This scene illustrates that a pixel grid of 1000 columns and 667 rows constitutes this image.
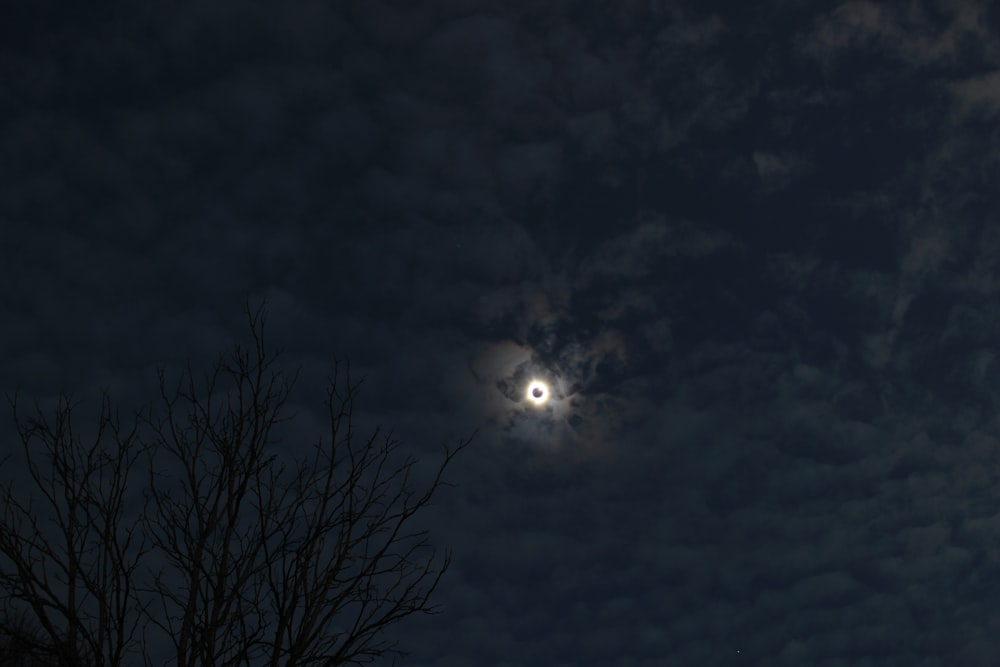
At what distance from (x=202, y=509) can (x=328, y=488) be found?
0.61 meters

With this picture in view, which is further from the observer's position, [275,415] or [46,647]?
[275,415]

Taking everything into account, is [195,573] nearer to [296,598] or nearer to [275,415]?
[296,598]

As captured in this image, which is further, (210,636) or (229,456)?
(229,456)

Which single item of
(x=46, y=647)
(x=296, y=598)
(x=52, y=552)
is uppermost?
(x=52, y=552)

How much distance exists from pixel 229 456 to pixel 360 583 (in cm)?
88

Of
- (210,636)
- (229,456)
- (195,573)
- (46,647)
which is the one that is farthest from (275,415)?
(46,647)

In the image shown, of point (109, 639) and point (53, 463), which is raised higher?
point (53, 463)

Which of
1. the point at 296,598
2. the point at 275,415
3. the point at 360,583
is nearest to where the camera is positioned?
the point at 296,598

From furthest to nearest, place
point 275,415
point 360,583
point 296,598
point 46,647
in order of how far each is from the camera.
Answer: point 275,415, point 360,583, point 296,598, point 46,647

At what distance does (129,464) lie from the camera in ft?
12.0

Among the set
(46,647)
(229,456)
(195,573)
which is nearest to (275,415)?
(229,456)

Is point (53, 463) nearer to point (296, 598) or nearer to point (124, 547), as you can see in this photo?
point (124, 547)

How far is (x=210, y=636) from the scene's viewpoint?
3.03m

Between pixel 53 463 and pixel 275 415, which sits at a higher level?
pixel 275 415
